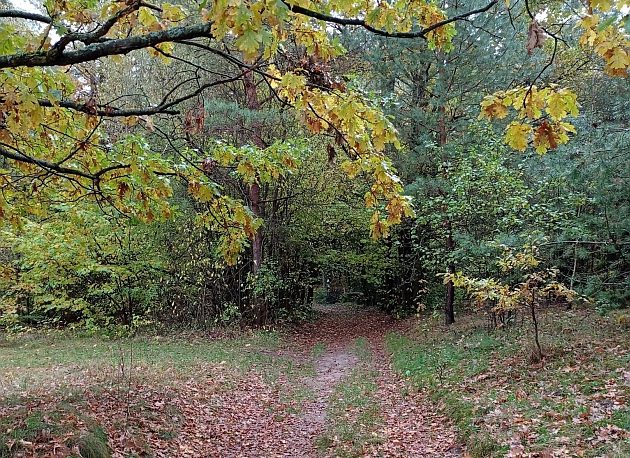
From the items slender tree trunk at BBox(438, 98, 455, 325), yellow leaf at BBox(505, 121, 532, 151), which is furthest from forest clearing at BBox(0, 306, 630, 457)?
yellow leaf at BBox(505, 121, 532, 151)

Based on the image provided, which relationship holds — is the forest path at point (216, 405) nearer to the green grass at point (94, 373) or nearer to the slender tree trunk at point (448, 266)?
the green grass at point (94, 373)

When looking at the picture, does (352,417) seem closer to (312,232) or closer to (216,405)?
(216,405)

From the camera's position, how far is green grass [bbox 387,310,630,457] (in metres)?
5.49

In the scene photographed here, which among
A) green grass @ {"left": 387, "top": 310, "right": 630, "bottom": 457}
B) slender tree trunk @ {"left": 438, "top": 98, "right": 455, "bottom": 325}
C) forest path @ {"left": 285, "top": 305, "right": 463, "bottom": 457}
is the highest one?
slender tree trunk @ {"left": 438, "top": 98, "right": 455, "bottom": 325}

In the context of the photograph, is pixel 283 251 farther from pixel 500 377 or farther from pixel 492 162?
pixel 500 377

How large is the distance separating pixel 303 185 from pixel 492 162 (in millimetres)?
7207

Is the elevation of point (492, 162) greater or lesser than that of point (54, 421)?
greater

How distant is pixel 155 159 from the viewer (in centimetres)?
483

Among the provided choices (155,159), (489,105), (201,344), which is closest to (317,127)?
(489,105)

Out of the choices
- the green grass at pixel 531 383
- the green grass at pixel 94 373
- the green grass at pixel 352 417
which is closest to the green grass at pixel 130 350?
the green grass at pixel 94 373

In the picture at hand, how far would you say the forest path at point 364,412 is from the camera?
6312 millimetres

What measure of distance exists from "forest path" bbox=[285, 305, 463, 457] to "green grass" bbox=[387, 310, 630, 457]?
0.34m

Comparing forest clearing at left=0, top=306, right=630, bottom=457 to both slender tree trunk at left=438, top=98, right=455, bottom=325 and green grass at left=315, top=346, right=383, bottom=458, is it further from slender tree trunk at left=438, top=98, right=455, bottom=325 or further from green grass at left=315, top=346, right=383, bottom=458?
slender tree trunk at left=438, top=98, right=455, bottom=325

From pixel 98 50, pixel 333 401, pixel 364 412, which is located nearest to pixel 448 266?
pixel 333 401
